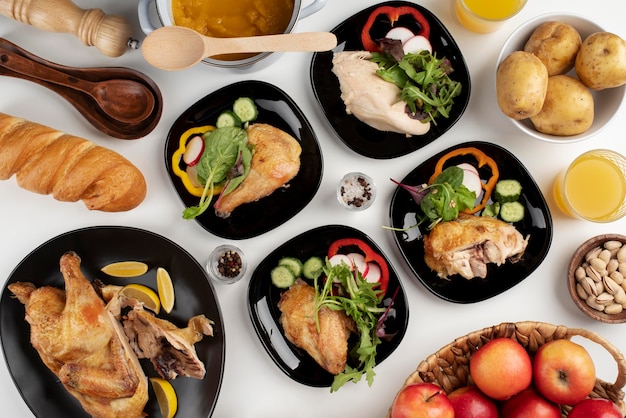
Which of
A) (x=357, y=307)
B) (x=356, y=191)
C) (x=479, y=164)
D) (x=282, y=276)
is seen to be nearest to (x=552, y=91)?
(x=479, y=164)

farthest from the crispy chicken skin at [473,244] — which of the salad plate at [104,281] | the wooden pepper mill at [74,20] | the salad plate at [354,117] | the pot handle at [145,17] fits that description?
the wooden pepper mill at [74,20]

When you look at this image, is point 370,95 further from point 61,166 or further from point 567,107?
point 61,166

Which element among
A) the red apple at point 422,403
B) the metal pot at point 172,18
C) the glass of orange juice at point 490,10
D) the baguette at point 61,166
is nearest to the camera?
the red apple at point 422,403

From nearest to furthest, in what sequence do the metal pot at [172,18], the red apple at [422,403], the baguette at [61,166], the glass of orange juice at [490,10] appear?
the red apple at [422,403] < the metal pot at [172,18] < the baguette at [61,166] < the glass of orange juice at [490,10]

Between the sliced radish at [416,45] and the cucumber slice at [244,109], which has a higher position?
the sliced radish at [416,45]

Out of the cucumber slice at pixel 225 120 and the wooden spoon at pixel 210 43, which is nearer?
the wooden spoon at pixel 210 43

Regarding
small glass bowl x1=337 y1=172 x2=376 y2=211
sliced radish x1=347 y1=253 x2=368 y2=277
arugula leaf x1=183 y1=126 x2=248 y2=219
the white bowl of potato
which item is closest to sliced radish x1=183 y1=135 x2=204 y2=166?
arugula leaf x1=183 y1=126 x2=248 y2=219

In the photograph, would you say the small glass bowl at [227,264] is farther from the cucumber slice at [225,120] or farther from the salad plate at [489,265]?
the salad plate at [489,265]
